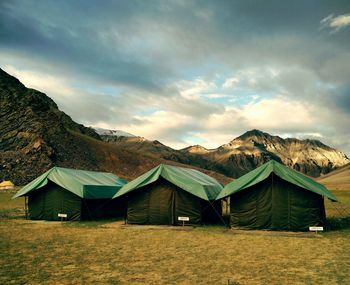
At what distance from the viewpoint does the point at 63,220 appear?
22.9 meters

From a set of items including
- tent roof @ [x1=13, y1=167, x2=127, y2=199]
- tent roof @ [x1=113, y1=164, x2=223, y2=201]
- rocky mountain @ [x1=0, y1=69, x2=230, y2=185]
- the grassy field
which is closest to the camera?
the grassy field

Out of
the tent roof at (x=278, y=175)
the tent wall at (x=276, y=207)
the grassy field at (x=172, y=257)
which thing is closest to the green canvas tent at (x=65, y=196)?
the grassy field at (x=172, y=257)

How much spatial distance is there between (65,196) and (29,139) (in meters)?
70.6

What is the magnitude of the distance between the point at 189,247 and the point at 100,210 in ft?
42.2

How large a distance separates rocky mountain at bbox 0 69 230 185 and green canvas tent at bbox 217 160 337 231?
6218 cm

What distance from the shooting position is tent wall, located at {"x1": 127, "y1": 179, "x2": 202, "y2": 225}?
66.3 feet

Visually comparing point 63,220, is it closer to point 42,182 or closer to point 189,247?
point 42,182

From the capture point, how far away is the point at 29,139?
287 ft

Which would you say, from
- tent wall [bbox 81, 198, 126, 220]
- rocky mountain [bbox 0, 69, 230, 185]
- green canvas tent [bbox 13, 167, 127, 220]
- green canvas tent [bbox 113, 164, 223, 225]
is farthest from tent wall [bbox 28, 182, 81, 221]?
rocky mountain [bbox 0, 69, 230, 185]

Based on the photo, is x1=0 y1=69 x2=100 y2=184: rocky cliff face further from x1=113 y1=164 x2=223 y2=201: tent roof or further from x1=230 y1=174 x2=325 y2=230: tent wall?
x1=230 y1=174 x2=325 y2=230: tent wall

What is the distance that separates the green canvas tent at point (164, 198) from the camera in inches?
793

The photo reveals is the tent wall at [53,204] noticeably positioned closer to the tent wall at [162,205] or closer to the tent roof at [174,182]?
the tent roof at [174,182]

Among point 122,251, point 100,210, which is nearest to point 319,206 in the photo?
point 122,251

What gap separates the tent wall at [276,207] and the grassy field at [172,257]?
1.02m
